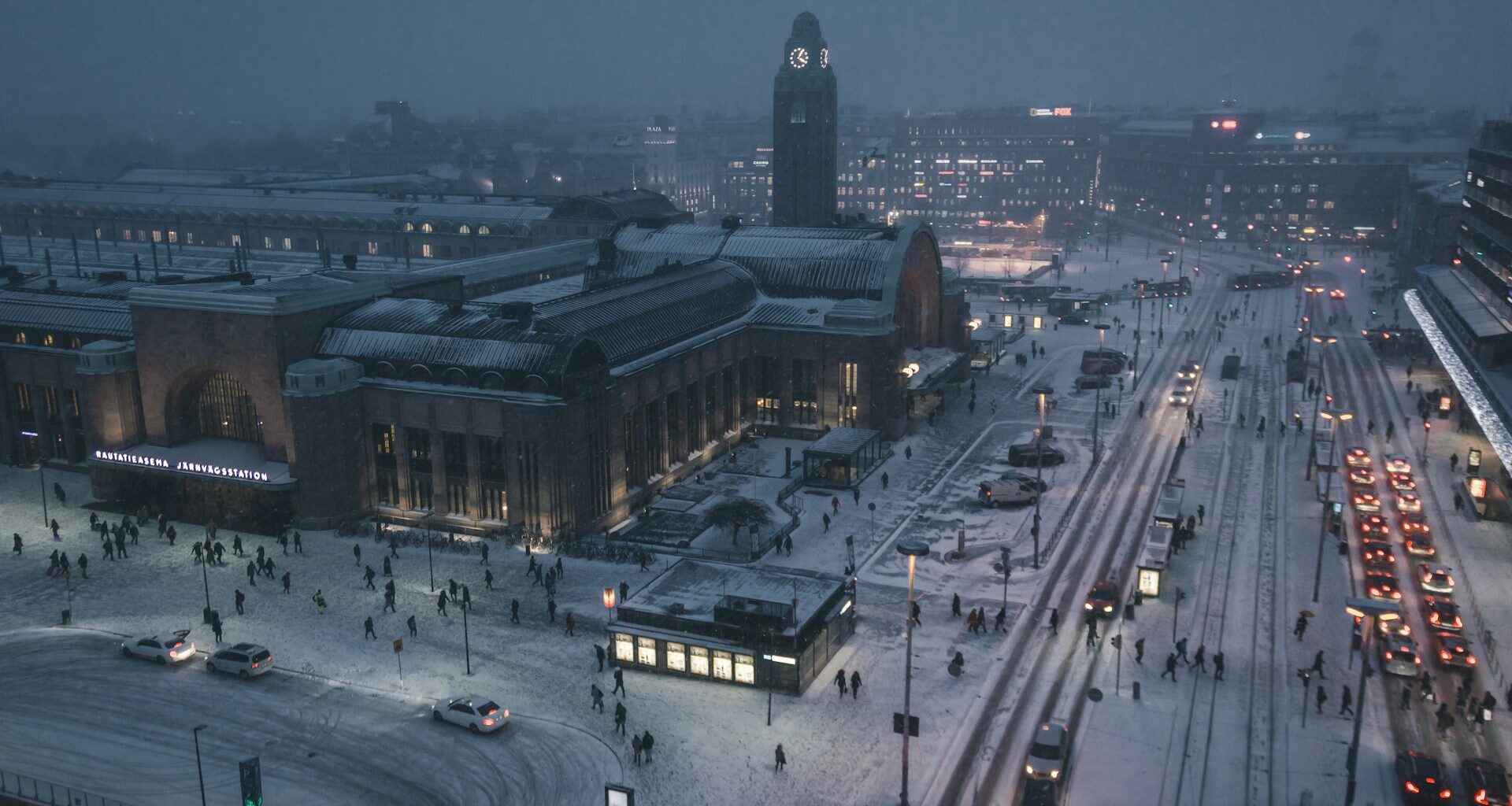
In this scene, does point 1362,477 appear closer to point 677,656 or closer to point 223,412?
point 677,656

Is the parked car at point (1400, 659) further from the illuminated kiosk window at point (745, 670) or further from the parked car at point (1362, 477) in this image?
the illuminated kiosk window at point (745, 670)

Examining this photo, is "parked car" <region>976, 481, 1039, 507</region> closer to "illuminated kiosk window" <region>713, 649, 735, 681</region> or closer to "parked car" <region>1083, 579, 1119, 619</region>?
"parked car" <region>1083, 579, 1119, 619</region>

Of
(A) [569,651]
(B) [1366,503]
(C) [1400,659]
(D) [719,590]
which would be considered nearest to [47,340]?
(A) [569,651]

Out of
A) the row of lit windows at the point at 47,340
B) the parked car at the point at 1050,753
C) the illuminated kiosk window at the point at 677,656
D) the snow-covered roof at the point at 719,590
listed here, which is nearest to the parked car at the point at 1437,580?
the parked car at the point at 1050,753

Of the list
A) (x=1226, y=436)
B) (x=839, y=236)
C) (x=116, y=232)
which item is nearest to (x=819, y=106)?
(x=839, y=236)

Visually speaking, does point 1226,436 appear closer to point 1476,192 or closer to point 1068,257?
point 1476,192
